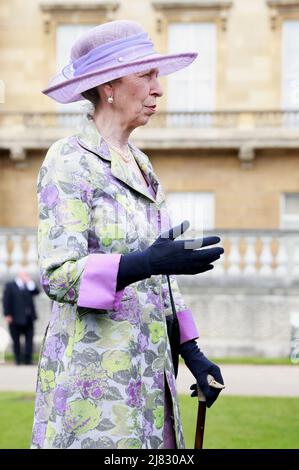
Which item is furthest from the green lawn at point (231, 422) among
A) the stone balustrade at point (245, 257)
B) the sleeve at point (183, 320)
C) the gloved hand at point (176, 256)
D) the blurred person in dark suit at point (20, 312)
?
the stone balustrade at point (245, 257)

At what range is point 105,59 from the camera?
11.1 ft

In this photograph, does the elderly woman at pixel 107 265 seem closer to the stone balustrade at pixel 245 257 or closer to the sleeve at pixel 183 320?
the sleeve at pixel 183 320

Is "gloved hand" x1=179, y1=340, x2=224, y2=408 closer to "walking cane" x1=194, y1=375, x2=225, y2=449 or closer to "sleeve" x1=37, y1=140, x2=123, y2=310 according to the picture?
"walking cane" x1=194, y1=375, x2=225, y2=449

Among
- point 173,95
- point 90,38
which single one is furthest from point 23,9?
point 90,38

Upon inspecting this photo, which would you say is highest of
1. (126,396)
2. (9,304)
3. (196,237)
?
(196,237)

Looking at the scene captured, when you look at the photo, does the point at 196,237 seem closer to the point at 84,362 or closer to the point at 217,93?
the point at 84,362

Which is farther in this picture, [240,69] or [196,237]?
[240,69]

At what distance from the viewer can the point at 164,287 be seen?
12.0 feet

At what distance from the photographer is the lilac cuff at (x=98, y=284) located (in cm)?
313

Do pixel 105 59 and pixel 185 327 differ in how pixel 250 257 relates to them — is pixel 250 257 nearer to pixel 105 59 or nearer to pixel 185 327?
pixel 185 327

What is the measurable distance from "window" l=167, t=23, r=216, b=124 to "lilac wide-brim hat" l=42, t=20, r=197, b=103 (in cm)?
1970

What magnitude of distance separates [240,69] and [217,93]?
723 millimetres

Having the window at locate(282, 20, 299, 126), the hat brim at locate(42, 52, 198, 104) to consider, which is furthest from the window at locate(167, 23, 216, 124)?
the hat brim at locate(42, 52, 198, 104)

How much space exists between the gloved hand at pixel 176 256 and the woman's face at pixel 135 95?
54cm
